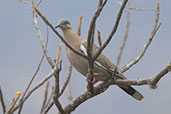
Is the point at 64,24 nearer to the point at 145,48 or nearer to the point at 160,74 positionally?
the point at 145,48

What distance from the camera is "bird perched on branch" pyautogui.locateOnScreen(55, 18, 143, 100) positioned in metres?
2.63

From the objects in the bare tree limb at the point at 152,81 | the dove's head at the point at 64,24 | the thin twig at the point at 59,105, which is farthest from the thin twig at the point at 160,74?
the dove's head at the point at 64,24

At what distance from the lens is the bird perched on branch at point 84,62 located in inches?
104

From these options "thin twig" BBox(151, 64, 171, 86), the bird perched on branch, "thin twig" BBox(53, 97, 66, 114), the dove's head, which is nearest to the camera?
"thin twig" BBox(151, 64, 171, 86)

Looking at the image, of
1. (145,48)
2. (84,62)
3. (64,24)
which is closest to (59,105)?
(84,62)

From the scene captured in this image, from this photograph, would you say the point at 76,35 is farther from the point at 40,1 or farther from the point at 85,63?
the point at 40,1

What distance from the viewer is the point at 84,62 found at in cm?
266

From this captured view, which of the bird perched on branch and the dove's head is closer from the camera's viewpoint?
the bird perched on branch

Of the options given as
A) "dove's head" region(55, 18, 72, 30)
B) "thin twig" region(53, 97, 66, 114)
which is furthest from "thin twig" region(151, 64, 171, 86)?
"dove's head" region(55, 18, 72, 30)

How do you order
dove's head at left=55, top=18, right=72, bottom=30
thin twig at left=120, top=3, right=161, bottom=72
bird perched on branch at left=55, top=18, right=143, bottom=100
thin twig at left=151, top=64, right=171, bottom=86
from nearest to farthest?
1. thin twig at left=151, top=64, right=171, bottom=86
2. thin twig at left=120, top=3, right=161, bottom=72
3. bird perched on branch at left=55, top=18, right=143, bottom=100
4. dove's head at left=55, top=18, right=72, bottom=30

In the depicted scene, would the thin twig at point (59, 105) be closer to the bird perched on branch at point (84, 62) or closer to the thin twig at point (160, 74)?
the bird perched on branch at point (84, 62)

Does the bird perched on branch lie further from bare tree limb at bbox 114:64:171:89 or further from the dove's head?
bare tree limb at bbox 114:64:171:89

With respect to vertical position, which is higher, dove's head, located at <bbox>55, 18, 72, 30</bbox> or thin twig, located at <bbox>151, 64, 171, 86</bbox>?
dove's head, located at <bbox>55, 18, 72, 30</bbox>

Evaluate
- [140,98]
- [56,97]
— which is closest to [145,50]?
[140,98]
